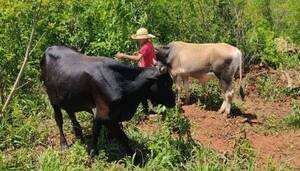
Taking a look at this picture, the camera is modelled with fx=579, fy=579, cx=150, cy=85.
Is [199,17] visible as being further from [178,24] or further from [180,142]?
[180,142]

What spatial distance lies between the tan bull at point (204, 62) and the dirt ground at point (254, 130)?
14.3 inches

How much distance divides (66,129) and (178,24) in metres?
4.29

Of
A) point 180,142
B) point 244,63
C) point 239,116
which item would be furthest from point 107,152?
point 244,63

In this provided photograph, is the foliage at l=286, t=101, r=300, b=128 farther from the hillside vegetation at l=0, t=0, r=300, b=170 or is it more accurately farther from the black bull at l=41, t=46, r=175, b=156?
the black bull at l=41, t=46, r=175, b=156

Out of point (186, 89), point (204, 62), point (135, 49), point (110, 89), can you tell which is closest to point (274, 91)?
point (204, 62)

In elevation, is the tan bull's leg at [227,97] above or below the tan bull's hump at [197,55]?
below

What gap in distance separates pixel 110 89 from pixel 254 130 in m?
3.17

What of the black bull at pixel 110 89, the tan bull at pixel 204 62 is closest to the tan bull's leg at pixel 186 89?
the tan bull at pixel 204 62

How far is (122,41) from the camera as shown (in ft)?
35.1

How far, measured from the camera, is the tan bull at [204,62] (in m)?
9.90

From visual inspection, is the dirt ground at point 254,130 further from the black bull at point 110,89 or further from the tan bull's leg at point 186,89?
the black bull at point 110,89

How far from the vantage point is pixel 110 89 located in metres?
7.16

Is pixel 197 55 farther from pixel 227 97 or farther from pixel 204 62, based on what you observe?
pixel 227 97

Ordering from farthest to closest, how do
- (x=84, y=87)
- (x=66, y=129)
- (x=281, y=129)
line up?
1. (x=281, y=129)
2. (x=66, y=129)
3. (x=84, y=87)
